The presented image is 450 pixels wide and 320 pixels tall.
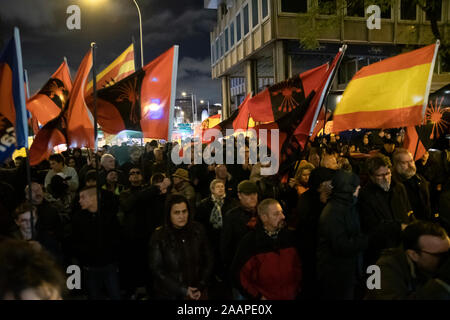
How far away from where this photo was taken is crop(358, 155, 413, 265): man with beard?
144 inches

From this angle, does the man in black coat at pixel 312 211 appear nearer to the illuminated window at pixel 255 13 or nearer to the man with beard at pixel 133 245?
the man with beard at pixel 133 245

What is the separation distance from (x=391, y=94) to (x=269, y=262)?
3.94 meters

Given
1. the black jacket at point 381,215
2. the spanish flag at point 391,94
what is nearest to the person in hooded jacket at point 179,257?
the black jacket at point 381,215

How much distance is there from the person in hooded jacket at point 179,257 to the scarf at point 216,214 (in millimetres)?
1024

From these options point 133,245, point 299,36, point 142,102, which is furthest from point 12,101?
point 299,36

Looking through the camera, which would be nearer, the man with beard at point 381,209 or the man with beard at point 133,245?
the man with beard at point 381,209

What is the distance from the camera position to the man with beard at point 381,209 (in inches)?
144

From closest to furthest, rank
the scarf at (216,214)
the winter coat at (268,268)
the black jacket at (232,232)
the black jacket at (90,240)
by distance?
the winter coat at (268,268) < the black jacket at (90,240) < the black jacket at (232,232) < the scarf at (216,214)

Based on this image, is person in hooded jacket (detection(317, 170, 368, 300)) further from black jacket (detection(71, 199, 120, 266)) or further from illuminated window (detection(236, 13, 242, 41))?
illuminated window (detection(236, 13, 242, 41))

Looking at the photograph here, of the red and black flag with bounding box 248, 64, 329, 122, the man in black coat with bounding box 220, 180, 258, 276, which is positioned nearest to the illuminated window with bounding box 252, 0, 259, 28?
the red and black flag with bounding box 248, 64, 329, 122

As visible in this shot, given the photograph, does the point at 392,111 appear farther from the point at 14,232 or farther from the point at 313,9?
the point at 313,9

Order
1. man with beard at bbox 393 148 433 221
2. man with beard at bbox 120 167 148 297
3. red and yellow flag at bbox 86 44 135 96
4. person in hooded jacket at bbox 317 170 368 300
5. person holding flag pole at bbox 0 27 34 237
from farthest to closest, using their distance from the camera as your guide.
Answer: red and yellow flag at bbox 86 44 135 96
man with beard at bbox 393 148 433 221
man with beard at bbox 120 167 148 297
person holding flag pole at bbox 0 27 34 237
person in hooded jacket at bbox 317 170 368 300

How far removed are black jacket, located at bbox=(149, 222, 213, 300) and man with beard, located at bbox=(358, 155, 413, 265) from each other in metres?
1.85

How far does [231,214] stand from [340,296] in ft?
4.80
